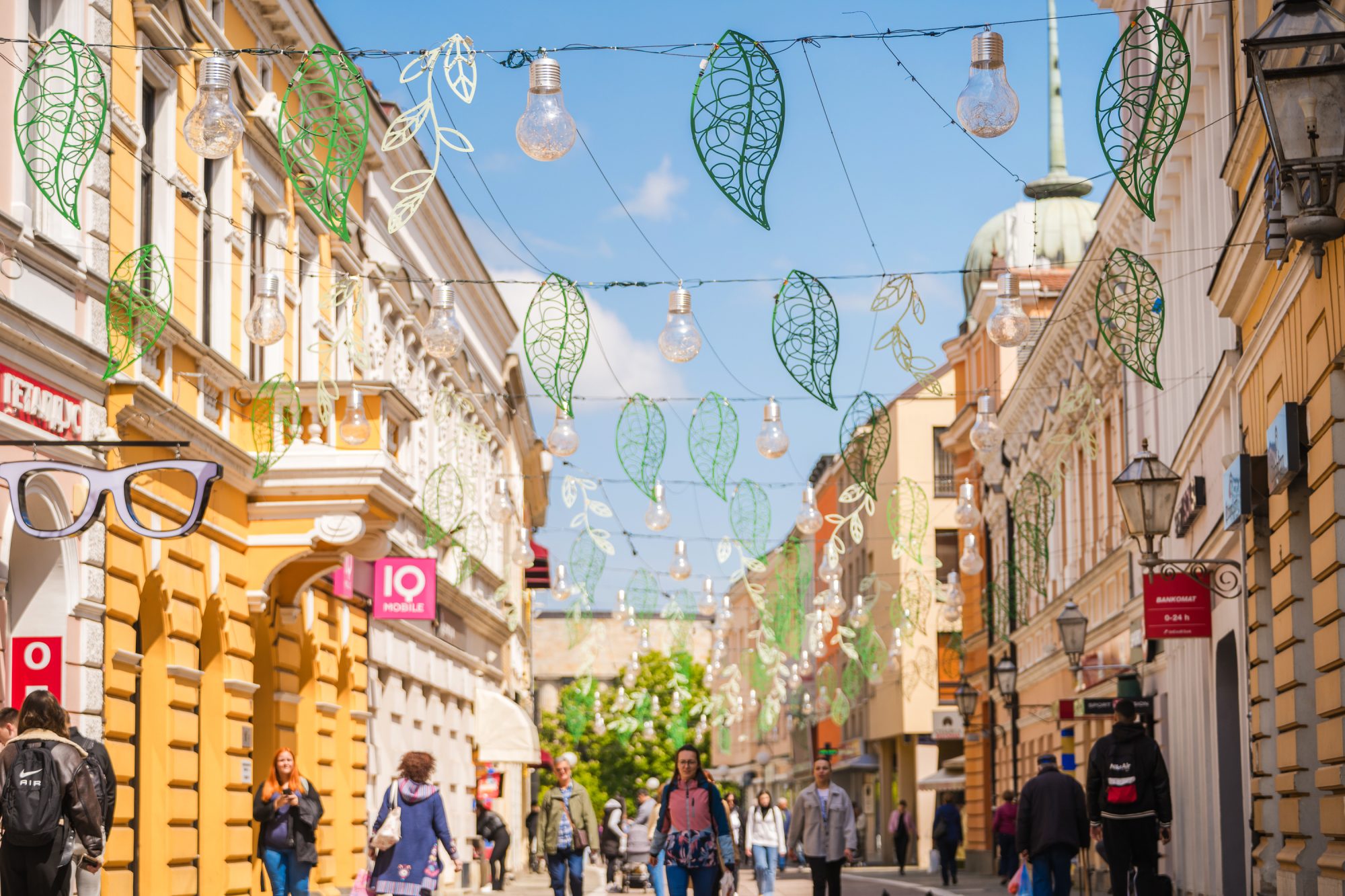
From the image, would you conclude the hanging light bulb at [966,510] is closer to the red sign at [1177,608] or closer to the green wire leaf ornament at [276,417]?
the red sign at [1177,608]

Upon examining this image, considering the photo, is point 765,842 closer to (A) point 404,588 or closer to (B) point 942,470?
(A) point 404,588

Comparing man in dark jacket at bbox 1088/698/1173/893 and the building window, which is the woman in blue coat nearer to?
man in dark jacket at bbox 1088/698/1173/893

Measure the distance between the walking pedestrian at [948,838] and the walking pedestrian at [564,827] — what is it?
55.4 ft

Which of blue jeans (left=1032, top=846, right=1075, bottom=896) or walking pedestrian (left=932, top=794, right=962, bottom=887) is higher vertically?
blue jeans (left=1032, top=846, right=1075, bottom=896)

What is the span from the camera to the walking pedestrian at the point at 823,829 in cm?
1891

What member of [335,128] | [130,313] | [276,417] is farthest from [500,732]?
[335,128]

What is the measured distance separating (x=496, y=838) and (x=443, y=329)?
75.3 feet

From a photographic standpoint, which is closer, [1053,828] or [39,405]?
[39,405]

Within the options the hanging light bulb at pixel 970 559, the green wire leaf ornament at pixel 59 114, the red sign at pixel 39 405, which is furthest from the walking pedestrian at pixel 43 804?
the hanging light bulb at pixel 970 559

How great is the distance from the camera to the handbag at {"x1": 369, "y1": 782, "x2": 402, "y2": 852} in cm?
1484

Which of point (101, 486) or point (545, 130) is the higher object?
point (545, 130)

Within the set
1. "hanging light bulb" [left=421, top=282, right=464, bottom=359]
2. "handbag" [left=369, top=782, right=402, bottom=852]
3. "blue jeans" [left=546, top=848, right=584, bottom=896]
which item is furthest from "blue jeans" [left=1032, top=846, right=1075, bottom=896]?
"hanging light bulb" [left=421, top=282, right=464, bottom=359]

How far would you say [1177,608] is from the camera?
19.3 metres

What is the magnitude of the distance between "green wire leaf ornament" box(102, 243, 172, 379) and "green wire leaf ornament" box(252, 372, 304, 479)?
3356 millimetres
